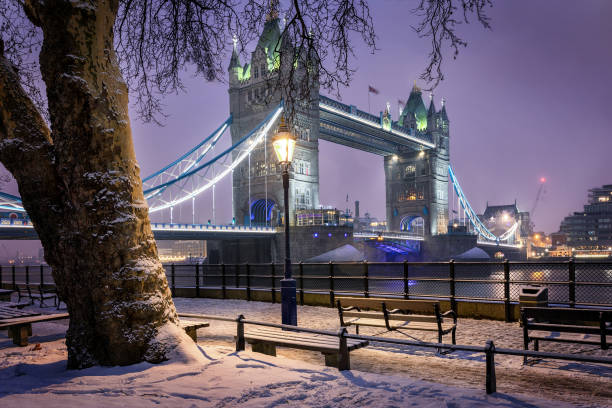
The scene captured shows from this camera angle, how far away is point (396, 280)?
75.0 ft

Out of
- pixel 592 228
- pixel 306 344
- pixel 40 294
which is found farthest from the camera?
pixel 592 228

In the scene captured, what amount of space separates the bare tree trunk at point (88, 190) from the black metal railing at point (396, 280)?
510cm

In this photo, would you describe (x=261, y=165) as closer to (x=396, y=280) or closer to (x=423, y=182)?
(x=396, y=280)

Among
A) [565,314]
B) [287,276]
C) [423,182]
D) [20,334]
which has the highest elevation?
[423,182]

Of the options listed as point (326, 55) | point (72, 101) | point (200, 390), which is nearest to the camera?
point (200, 390)

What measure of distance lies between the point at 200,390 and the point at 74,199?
7.43 ft

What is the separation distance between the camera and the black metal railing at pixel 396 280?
876 cm

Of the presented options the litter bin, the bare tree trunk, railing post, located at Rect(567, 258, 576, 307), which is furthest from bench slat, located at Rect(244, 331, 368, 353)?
railing post, located at Rect(567, 258, 576, 307)

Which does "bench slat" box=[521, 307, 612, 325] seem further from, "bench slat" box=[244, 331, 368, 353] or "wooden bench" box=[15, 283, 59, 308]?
"wooden bench" box=[15, 283, 59, 308]

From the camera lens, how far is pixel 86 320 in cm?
479

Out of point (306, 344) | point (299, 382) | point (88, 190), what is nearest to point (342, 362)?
point (306, 344)

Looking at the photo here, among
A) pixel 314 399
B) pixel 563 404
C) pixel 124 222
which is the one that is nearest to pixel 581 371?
pixel 563 404

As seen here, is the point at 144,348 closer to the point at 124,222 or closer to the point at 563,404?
the point at 124,222

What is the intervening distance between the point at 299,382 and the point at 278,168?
4640 cm
